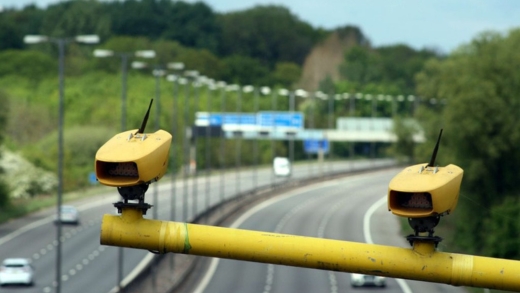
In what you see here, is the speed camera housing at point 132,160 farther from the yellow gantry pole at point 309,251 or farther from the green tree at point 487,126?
the green tree at point 487,126

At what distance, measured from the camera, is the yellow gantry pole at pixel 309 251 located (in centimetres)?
1204

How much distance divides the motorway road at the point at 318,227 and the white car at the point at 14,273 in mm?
7443

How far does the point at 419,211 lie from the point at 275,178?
437 feet

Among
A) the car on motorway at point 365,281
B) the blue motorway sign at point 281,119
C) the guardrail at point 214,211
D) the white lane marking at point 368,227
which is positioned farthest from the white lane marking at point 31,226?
the car on motorway at point 365,281

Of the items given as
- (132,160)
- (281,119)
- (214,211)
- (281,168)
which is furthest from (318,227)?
(132,160)

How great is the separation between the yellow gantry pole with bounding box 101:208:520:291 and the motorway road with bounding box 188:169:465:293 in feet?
150

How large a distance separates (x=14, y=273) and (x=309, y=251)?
51783 millimetres

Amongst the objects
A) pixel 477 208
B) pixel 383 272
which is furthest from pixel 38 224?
pixel 383 272

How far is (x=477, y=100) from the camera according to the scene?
8000 centimetres

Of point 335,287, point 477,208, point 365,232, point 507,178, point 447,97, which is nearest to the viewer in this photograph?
point 335,287

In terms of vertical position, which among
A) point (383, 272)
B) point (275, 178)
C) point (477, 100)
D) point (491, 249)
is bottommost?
point (275, 178)

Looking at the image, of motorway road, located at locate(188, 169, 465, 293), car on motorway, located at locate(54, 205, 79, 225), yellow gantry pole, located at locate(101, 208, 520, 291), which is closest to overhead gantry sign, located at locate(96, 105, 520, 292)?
yellow gantry pole, located at locate(101, 208, 520, 291)

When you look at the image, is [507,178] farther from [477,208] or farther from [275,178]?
[275,178]

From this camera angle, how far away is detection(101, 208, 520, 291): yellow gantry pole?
12.0m
